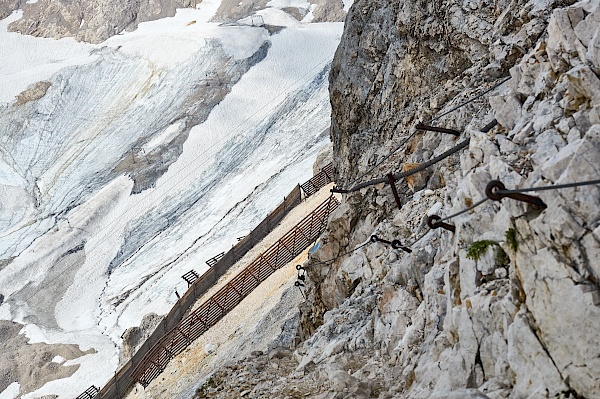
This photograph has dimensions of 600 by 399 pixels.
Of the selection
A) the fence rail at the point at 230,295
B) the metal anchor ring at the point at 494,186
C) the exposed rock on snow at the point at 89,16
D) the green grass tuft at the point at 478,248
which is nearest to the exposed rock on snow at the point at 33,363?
the fence rail at the point at 230,295

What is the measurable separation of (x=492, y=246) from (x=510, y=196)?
0.78 metres

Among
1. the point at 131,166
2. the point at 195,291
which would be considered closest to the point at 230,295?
the point at 195,291

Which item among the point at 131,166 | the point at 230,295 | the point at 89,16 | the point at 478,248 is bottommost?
the point at 230,295

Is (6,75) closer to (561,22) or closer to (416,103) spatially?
(416,103)

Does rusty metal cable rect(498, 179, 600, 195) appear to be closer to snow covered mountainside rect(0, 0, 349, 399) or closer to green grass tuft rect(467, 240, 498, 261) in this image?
green grass tuft rect(467, 240, 498, 261)

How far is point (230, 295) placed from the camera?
2320 centimetres

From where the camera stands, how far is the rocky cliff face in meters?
4.46

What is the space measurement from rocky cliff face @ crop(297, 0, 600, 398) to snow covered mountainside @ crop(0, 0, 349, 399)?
19.3 metres

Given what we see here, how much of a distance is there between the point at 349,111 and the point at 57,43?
59.0 metres

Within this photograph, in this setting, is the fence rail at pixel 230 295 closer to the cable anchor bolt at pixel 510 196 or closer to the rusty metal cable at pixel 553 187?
the cable anchor bolt at pixel 510 196

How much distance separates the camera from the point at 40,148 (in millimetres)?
47656

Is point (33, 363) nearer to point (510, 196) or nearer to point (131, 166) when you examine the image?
point (131, 166)

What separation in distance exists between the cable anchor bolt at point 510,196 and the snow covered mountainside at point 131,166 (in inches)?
917

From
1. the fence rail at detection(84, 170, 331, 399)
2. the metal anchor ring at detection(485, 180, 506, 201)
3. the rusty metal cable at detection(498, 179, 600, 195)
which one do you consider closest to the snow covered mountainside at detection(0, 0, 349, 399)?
the fence rail at detection(84, 170, 331, 399)
